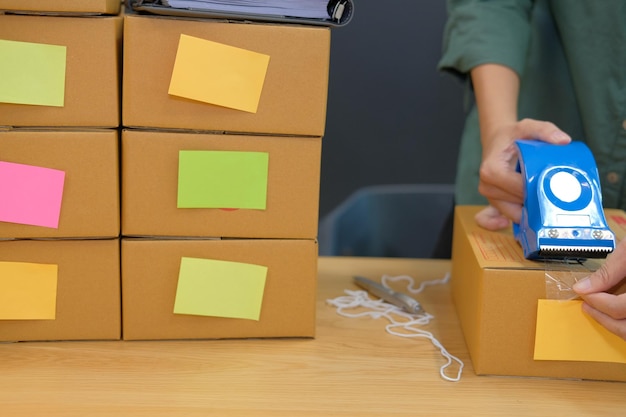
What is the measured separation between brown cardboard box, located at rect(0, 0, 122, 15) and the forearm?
57 cm

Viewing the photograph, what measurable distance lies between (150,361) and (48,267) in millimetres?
168

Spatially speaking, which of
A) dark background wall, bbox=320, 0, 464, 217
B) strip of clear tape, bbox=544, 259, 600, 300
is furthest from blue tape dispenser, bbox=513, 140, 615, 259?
dark background wall, bbox=320, 0, 464, 217

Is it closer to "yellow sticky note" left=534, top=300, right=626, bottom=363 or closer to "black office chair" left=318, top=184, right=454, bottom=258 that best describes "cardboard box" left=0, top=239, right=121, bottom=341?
"yellow sticky note" left=534, top=300, right=626, bottom=363

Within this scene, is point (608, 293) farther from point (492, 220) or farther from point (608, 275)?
point (492, 220)

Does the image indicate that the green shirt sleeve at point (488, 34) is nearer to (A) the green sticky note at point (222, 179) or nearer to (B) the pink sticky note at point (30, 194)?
(A) the green sticky note at point (222, 179)

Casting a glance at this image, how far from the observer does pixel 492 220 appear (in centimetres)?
97

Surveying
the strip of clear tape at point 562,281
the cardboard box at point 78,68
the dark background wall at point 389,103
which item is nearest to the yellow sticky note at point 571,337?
the strip of clear tape at point 562,281

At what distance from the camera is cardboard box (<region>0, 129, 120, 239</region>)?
82cm

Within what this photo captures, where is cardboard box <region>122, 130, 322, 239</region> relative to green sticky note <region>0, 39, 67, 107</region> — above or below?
below

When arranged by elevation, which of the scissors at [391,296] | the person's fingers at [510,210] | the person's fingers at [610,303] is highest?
the person's fingers at [510,210]

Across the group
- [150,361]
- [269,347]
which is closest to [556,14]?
[269,347]

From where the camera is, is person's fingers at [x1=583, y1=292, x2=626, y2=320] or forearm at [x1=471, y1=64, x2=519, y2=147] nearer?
person's fingers at [x1=583, y1=292, x2=626, y2=320]

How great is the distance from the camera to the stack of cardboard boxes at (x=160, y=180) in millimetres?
814

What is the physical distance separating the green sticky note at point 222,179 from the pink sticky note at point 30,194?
14 cm
